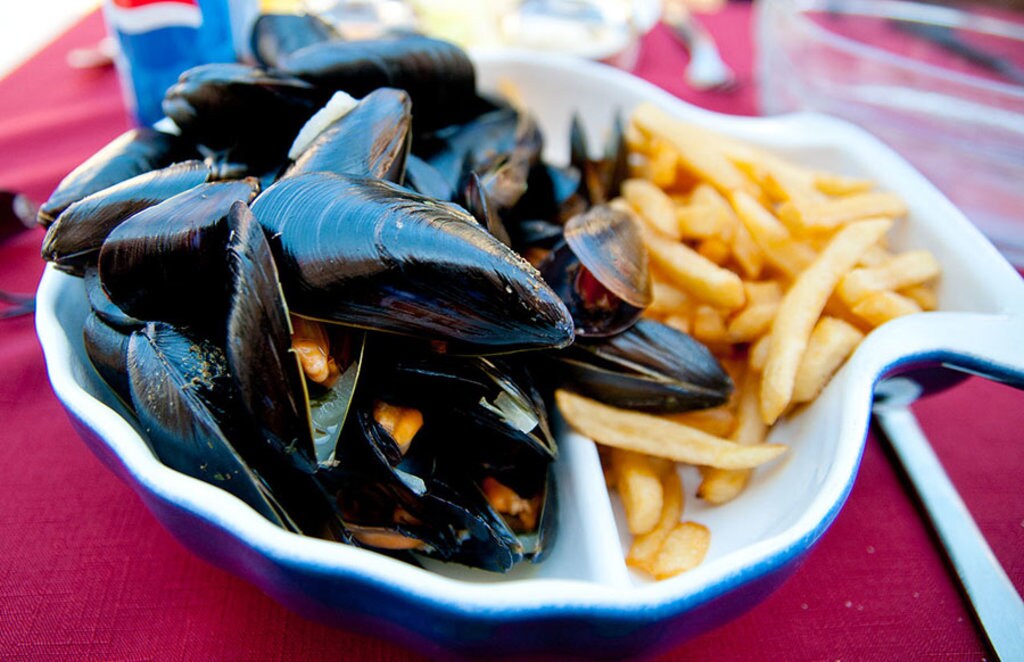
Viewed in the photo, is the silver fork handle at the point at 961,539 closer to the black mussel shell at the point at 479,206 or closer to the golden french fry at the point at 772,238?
the golden french fry at the point at 772,238

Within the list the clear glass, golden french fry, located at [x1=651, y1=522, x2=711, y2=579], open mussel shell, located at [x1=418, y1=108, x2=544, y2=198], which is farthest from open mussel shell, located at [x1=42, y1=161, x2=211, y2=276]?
the clear glass

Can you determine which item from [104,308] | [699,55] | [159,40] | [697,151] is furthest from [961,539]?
[159,40]

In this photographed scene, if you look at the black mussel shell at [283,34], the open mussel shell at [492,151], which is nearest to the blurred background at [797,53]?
the black mussel shell at [283,34]

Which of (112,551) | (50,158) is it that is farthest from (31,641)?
(50,158)

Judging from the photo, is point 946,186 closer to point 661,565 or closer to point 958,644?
point 958,644

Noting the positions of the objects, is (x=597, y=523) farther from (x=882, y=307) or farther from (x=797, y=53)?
(x=797, y=53)

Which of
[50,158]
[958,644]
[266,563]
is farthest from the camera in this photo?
[50,158]
